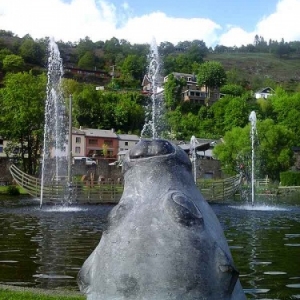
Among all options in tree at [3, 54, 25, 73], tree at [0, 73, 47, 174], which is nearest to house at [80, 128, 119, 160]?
tree at [0, 73, 47, 174]

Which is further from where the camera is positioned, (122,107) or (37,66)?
(37,66)

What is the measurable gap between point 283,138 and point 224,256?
69.5 metres

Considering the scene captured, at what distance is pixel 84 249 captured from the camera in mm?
15180

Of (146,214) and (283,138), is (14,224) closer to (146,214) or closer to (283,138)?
(146,214)

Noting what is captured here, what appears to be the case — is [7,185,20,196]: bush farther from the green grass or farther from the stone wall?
the green grass

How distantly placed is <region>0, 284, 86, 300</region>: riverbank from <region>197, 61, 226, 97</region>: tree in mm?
143182

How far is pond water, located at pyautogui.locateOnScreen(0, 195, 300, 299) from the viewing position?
34.7 feet

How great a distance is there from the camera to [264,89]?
178375 mm

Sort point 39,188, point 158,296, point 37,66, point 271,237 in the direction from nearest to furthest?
point 158,296 < point 271,237 < point 39,188 < point 37,66

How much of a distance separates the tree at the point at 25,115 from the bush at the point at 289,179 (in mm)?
27313

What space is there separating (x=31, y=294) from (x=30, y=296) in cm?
20

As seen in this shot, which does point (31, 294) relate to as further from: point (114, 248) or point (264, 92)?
point (264, 92)

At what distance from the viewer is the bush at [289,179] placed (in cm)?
6919

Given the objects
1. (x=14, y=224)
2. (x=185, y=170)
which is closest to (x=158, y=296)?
(x=185, y=170)
